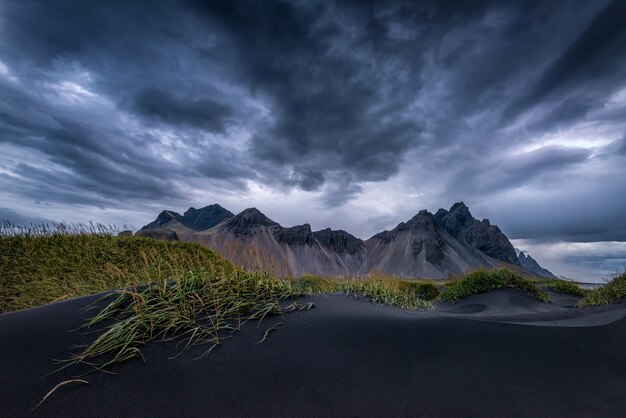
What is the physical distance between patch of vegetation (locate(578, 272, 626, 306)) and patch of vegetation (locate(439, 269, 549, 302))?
2.71 m

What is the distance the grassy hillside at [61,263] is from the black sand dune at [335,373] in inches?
234

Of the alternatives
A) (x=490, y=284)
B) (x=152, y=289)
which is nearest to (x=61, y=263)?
(x=152, y=289)

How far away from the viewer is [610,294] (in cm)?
1020

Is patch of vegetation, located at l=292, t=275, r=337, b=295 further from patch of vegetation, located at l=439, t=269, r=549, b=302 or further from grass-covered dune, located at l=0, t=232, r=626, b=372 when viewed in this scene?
patch of vegetation, located at l=439, t=269, r=549, b=302

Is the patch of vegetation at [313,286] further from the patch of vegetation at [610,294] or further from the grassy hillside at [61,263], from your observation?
the patch of vegetation at [610,294]

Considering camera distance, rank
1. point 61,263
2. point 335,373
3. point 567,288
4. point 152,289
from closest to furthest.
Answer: point 335,373 < point 152,289 < point 61,263 < point 567,288

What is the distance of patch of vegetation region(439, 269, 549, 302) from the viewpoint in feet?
45.8

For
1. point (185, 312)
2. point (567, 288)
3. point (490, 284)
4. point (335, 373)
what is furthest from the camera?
point (567, 288)

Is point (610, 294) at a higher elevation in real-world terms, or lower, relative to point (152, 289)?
higher

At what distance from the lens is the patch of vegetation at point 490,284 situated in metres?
14.0

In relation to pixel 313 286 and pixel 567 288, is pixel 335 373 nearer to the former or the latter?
pixel 313 286

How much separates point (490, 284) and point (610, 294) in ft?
15.0

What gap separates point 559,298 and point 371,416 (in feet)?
63.7

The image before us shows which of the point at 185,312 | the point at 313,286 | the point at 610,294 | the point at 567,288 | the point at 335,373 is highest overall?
the point at 567,288
